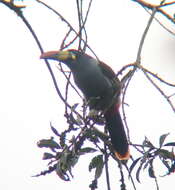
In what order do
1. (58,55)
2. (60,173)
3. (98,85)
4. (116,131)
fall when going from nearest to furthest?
(60,173)
(58,55)
(116,131)
(98,85)

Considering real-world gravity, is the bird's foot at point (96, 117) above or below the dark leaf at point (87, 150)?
above

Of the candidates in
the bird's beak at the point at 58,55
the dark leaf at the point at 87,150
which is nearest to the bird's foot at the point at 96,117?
the dark leaf at the point at 87,150

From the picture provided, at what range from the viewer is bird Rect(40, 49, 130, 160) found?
3.52m

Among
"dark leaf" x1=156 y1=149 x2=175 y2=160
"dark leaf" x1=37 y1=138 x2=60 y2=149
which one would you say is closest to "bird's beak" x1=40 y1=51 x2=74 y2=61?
"dark leaf" x1=37 y1=138 x2=60 y2=149

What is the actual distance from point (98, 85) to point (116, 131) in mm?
438

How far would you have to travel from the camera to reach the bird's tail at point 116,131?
3.37m

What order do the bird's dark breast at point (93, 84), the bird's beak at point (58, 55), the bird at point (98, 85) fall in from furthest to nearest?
the bird's dark breast at point (93, 84) < the bird at point (98, 85) < the bird's beak at point (58, 55)

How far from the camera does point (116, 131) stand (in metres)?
3.62

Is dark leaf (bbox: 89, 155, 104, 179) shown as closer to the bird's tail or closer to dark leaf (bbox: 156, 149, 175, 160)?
dark leaf (bbox: 156, 149, 175, 160)

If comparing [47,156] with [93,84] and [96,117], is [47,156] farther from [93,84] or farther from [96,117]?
[93,84]


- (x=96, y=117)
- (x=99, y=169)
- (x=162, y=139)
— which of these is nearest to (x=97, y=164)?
(x=99, y=169)

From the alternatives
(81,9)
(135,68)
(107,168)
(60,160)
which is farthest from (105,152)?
(81,9)

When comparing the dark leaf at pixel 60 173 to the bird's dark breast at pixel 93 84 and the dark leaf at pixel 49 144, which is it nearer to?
the dark leaf at pixel 49 144

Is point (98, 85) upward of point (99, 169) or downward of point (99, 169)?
upward
